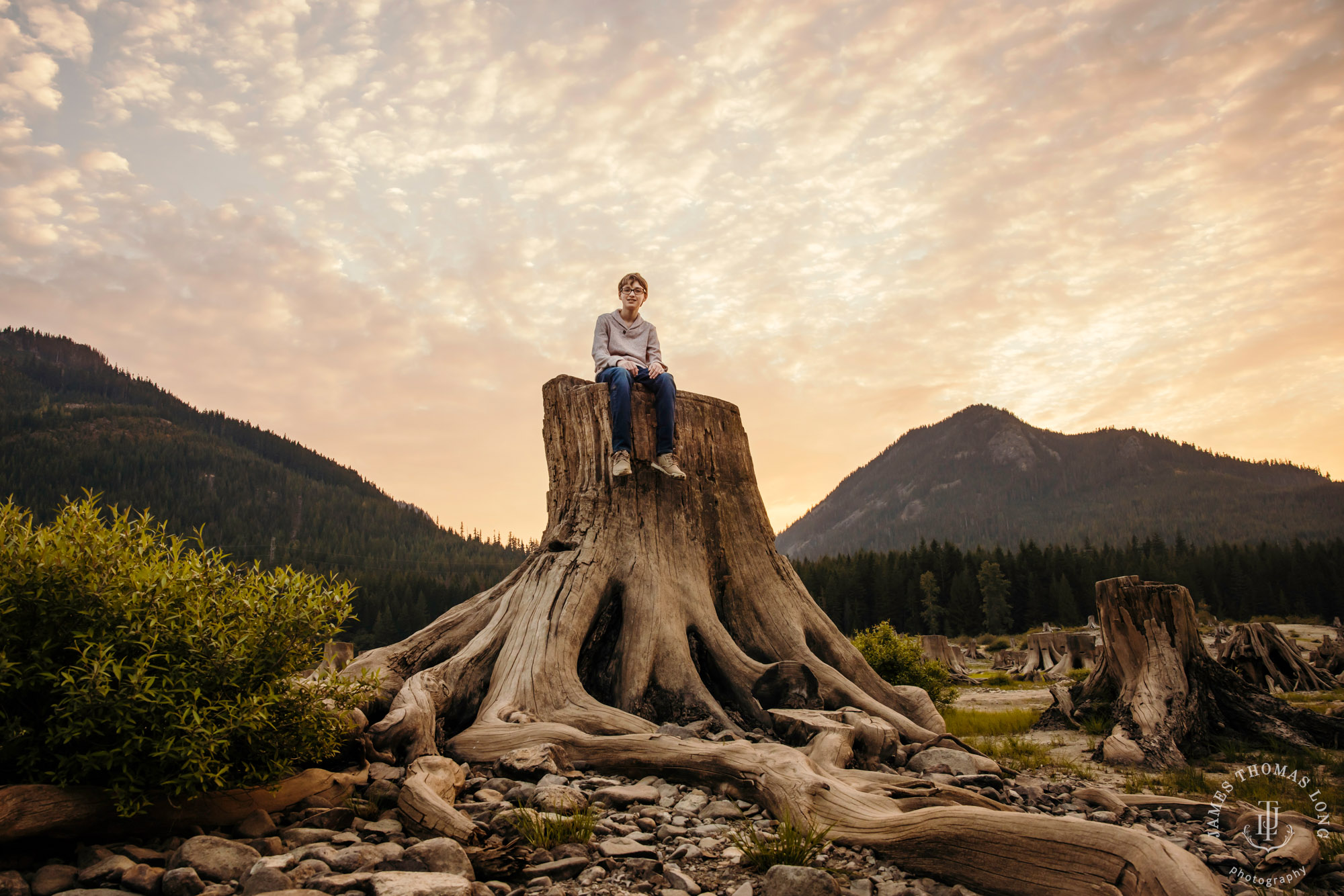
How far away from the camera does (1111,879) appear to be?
335 centimetres

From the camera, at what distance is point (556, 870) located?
3.73m

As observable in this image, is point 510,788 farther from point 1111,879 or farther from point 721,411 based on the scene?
point 721,411

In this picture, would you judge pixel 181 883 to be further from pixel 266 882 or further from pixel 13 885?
pixel 13 885

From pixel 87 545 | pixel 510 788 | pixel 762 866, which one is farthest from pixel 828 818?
pixel 87 545

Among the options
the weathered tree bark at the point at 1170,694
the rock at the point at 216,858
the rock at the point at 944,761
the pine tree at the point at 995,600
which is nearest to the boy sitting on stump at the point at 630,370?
the rock at the point at 944,761

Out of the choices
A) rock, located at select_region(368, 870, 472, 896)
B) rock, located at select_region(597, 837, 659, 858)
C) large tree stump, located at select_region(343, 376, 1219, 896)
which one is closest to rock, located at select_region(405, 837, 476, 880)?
rock, located at select_region(368, 870, 472, 896)

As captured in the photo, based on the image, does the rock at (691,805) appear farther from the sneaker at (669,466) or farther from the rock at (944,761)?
the sneaker at (669,466)

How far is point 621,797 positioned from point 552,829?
2.72 feet

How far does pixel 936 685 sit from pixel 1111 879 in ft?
36.1

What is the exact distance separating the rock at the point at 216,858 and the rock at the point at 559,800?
5.38ft

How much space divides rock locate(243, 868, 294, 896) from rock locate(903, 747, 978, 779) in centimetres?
503

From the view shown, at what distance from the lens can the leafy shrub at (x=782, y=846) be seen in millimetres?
3842

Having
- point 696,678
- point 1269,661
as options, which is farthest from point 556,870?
point 1269,661

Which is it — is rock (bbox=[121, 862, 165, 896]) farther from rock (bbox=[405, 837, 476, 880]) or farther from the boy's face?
the boy's face
